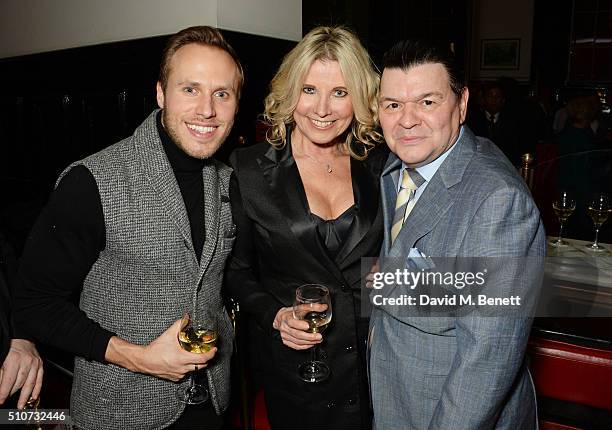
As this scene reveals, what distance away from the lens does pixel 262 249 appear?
1915 mm

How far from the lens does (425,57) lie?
1442mm

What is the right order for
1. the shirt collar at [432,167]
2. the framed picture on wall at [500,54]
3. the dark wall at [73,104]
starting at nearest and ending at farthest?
the shirt collar at [432,167], the dark wall at [73,104], the framed picture on wall at [500,54]

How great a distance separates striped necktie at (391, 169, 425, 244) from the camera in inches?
62.7

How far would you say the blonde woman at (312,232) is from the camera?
6.07 ft

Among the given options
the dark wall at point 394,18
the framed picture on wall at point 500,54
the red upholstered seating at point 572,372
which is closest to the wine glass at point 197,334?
the red upholstered seating at point 572,372

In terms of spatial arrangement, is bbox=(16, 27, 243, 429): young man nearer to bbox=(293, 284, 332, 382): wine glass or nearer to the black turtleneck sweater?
the black turtleneck sweater

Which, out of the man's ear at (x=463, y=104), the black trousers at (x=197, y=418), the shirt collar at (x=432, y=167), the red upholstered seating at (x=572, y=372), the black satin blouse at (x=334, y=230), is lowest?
the black trousers at (x=197, y=418)

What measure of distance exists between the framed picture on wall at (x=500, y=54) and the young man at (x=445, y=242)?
1042cm

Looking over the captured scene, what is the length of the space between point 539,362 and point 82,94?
431cm

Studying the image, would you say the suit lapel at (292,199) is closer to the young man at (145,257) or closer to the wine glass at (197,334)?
the young man at (145,257)

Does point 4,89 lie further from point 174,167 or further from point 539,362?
point 539,362

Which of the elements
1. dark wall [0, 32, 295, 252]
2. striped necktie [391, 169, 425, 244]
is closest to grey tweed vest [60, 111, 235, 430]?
striped necktie [391, 169, 425, 244]

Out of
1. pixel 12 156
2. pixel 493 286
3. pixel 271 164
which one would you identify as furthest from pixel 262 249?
pixel 12 156

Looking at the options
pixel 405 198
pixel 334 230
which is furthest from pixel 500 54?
pixel 405 198
